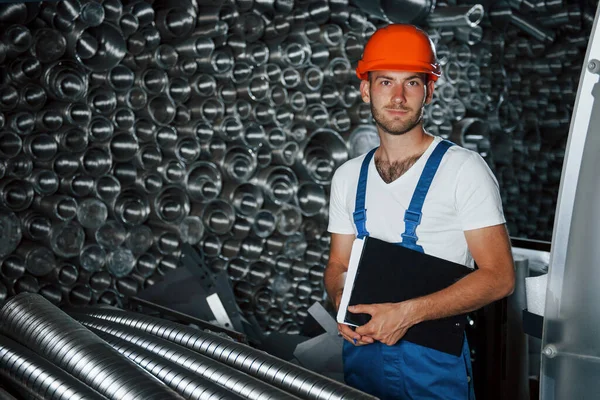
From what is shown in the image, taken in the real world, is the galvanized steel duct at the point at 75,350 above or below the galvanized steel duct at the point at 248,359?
above

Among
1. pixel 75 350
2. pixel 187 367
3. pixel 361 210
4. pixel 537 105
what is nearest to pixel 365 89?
pixel 361 210

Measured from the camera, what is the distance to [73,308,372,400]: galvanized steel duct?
4.20ft

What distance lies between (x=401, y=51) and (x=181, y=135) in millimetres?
1373

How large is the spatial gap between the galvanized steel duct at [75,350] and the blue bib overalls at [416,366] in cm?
69

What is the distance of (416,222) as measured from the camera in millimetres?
1579

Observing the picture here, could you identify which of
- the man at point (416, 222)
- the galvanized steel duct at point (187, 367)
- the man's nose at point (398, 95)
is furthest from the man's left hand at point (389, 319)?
the man's nose at point (398, 95)

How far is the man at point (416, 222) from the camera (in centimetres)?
152

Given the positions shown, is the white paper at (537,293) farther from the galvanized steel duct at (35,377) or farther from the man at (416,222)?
the galvanized steel duct at (35,377)

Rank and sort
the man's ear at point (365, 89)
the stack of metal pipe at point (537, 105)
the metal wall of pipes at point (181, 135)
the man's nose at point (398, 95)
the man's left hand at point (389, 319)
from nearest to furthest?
the man's left hand at point (389, 319), the man's nose at point (398, 95), the man's ear at point (365, 89), the metal wall of pipes at point (181, 135), the stack of metal pipe at point (537, 105)

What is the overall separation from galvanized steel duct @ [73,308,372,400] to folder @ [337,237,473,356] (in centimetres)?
25

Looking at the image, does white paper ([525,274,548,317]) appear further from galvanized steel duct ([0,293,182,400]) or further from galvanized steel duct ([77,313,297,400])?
galvanized steel duct ([0,293,182,400])

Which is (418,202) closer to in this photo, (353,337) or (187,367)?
(353,337)

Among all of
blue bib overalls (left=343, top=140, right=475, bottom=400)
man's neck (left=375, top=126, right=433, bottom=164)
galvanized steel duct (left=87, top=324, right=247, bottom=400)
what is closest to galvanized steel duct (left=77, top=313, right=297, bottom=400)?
galvanized steel duct (left=87, top=324, right=247, bottom=400)

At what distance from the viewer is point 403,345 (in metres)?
1.59
